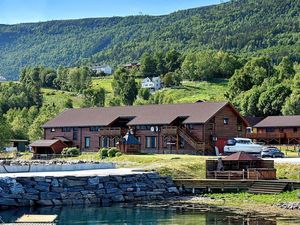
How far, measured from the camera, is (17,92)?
6476 inches

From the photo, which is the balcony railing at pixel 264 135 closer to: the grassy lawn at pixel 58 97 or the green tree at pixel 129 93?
the green tree at pixel 129 93

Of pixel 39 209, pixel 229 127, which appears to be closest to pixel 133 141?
pixel 229 127

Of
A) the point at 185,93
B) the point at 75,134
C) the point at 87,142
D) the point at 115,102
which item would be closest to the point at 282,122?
the point at 87,142

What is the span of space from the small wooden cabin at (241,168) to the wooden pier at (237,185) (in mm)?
1020

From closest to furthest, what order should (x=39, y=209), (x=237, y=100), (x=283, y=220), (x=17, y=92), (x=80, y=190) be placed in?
(x=283, y=220)
(x=39, y=209)
(x=80, y=190)
(x=237, y=100)
(x=17, y=92)

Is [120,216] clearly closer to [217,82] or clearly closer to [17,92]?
[17,92]

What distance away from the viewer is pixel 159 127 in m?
75.1

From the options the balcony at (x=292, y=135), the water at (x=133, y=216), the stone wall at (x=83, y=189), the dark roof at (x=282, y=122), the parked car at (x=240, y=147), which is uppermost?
the dark roof at (x=282, y=122)

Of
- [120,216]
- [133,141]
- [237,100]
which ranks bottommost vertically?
[120,216]

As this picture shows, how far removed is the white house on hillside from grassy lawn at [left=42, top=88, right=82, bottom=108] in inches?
994

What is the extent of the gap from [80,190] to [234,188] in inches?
482

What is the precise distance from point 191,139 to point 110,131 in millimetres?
11829

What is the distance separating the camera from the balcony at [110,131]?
77438 mm

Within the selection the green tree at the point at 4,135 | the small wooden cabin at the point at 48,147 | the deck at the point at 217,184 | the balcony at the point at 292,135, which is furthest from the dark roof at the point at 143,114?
the balcony at the point at 292,135
